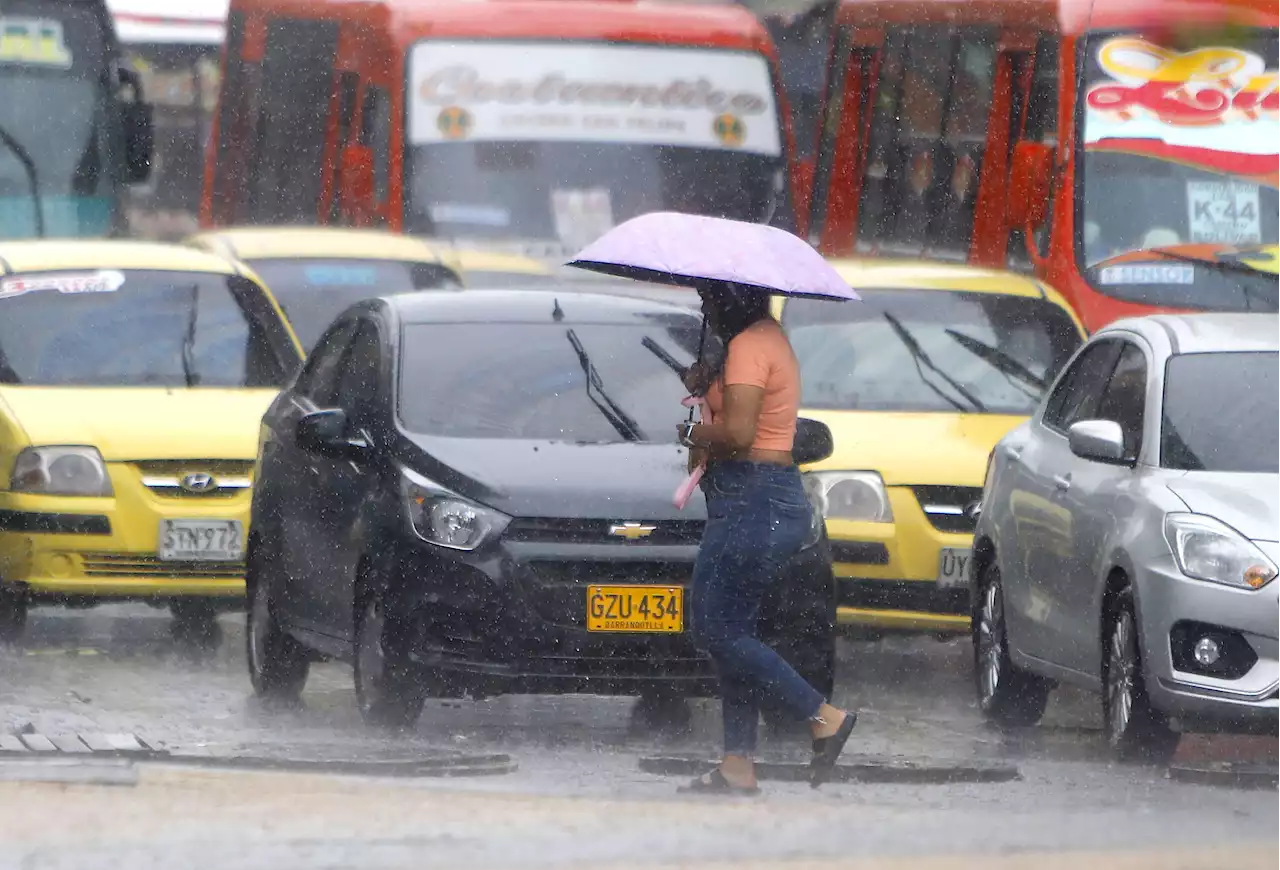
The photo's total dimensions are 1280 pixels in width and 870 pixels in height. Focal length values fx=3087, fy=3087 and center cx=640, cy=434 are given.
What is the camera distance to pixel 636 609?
985 cm

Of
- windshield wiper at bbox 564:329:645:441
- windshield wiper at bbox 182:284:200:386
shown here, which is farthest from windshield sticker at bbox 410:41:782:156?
windshield wiper at bbox 564:329:645:441

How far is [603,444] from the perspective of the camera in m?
10.4

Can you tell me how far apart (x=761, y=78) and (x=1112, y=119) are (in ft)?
13.5

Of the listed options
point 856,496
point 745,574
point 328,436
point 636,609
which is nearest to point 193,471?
point 328,436

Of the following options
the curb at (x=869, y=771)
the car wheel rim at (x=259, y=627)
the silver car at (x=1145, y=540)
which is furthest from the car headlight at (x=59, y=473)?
the curb at (x=869, y=771)

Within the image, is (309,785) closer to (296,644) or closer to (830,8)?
(296,644)

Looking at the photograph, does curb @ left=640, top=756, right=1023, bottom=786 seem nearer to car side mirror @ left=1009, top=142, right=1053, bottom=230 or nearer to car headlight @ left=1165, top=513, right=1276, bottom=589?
car headlight @ left=1165, top=513, right=1276, bottom=589

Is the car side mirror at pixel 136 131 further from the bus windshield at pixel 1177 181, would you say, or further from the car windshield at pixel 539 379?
the car windshield at pixel 539 379

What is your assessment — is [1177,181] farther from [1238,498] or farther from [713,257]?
[713,257]

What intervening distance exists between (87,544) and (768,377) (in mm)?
4720

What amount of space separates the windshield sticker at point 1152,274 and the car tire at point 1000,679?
657 cm

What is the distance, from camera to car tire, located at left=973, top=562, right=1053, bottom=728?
11203mm

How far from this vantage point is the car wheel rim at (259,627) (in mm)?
11562

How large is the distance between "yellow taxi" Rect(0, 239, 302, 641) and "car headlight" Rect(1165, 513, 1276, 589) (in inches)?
190
